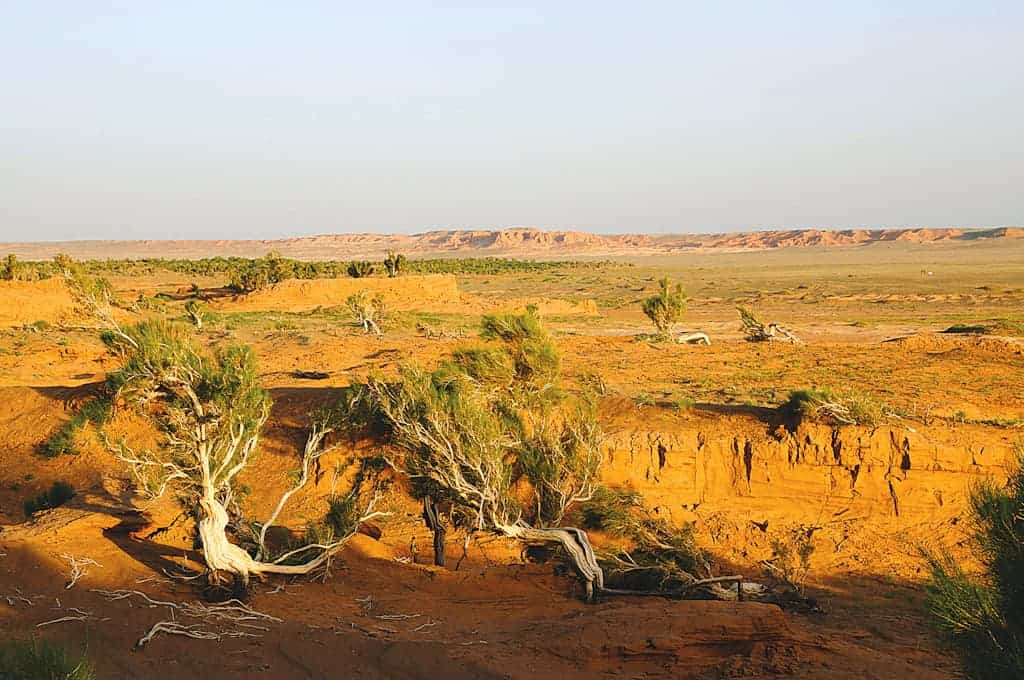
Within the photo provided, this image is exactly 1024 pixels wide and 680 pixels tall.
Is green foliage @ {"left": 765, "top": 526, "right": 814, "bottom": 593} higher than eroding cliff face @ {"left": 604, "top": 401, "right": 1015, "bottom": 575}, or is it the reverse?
eroding cliff face @ {"left": 604, "top": 401, "right": 1015, "bottom": 575}

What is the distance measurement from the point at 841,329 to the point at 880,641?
1029 inches

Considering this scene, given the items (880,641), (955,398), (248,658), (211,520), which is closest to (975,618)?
(880,641)

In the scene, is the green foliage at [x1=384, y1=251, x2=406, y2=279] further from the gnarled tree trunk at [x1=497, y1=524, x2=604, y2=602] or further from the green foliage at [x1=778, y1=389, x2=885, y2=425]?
the gnarled tree trunk at [x1=497, y1=524, x2=604, y2=602]

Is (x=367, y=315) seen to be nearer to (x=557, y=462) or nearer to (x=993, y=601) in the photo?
(x=557, y=462)

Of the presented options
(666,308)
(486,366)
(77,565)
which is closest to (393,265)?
(666,308)

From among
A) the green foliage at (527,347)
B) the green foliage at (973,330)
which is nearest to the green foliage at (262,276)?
the green foliage at (527,347)

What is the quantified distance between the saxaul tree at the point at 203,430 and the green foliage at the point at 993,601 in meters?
6.78

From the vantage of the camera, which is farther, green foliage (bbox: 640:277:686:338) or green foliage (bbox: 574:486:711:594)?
green foliage (bbox: 640:277:686:338)

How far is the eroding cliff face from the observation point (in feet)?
41.8

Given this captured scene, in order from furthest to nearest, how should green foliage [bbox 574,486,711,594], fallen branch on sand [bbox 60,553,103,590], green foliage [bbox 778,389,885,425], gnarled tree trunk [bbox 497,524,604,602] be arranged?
1. green foliage [bbox 778,389,885,425]
2. green foliage [bbox 574,486,711,594]
3. gnarled tree trunk [bbox 497,524,604,602]
4. fallen branch on sand [bbox 60,553,103,590]

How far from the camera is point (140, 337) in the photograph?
9766 millimetres

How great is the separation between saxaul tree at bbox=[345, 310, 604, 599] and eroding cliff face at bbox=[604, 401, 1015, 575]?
5.66ft

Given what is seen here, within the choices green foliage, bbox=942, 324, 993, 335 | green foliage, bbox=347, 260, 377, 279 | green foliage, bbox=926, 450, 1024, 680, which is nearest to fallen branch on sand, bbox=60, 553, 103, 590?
green foliage, bbox=926, 450, 1024, 680

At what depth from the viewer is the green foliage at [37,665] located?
556 cm
